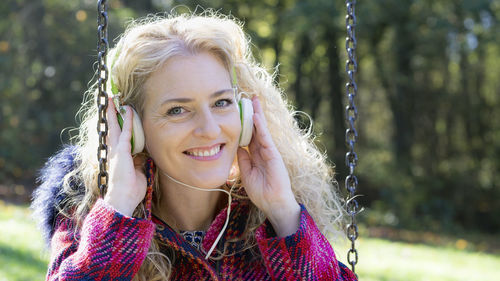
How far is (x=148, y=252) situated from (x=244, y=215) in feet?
1.62

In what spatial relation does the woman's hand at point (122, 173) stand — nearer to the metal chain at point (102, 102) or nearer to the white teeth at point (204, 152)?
the metal chain at point (102, 102)

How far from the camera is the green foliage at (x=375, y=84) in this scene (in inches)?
404

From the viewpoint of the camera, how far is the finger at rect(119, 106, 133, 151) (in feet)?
7.14

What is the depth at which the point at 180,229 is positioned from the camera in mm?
2479

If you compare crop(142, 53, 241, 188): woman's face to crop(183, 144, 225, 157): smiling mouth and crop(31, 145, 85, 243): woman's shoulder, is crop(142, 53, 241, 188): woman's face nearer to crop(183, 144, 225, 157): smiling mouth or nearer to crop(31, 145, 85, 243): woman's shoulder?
crop(183, 144, 225, 157): smiling mouth

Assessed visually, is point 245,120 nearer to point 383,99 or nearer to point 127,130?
point 127,130

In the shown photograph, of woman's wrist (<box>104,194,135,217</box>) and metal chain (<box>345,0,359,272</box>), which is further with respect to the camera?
metal chain (<box>345,0,359,272</box>)

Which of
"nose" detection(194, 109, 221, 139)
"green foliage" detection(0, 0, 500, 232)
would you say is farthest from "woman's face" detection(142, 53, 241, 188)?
"green foliage" detection(0, 0, 500, 232)

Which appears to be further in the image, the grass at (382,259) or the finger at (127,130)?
the grass at (382,259)

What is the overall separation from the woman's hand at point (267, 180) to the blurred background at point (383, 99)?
13.2 feet

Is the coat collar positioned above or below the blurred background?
below

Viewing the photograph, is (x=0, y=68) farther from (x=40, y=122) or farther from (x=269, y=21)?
(x=269, y=21)

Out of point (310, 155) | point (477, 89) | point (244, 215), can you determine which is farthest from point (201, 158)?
point (477, 89)

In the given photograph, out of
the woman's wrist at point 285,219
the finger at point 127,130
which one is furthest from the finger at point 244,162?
Result: the finger at point 127,130
